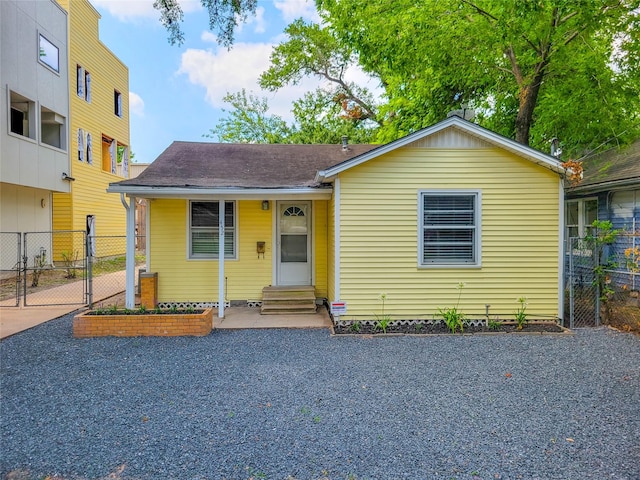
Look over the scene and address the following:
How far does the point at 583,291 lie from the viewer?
830 centimetres

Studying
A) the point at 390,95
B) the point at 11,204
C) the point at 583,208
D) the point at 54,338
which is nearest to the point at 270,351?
the point at 54,338

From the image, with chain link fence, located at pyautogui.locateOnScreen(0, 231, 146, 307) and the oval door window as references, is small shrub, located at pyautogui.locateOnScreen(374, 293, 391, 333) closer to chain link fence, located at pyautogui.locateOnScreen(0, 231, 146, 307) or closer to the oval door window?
the oval door window

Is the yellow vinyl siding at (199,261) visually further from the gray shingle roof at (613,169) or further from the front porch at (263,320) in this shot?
the gray shingle roof at (613,169)

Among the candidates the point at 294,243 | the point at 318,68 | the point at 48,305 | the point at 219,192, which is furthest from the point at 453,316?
the point at 318,68

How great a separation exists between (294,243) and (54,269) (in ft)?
19.7

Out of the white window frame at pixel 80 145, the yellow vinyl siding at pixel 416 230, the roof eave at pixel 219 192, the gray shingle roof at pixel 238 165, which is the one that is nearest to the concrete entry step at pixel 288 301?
the yellow vinyl siding at pixel 416 230

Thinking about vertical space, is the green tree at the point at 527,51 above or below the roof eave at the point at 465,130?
above

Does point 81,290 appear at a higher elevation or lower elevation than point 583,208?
lower

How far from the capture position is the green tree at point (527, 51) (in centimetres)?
827

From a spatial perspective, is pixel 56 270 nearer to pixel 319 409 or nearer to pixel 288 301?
pixel 288 301

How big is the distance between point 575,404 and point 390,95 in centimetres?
1521

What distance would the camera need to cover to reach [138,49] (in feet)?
24.5

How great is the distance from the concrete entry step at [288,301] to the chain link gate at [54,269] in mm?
4202

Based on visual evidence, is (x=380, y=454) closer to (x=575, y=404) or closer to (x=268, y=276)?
(x=575, y=404)
